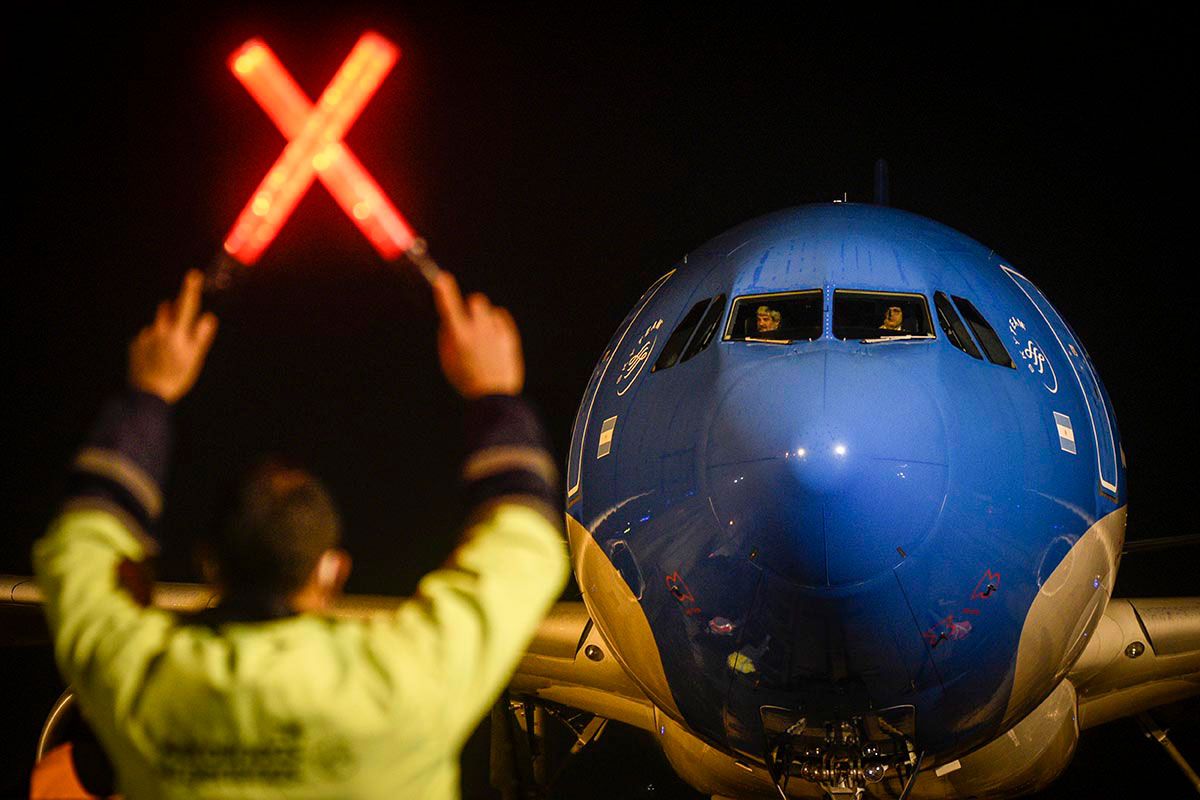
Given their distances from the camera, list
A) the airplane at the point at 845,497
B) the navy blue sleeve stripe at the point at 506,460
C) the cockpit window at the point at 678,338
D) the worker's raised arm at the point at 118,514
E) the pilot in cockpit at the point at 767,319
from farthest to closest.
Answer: the cockpit window at the point at 678,338
the pilot in cockpit at the point at 767,319
the airplane at the point at 845,497
the navy blue sleeve stripe at the point at 506,460
the worker's raised arm at the point at 118,514

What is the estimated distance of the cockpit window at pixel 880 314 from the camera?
14.9 feet

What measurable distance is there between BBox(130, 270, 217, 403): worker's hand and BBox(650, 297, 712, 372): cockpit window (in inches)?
111

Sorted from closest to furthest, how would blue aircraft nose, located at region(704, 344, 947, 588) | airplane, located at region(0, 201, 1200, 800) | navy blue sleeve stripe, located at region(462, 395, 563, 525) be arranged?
navy blue sleeve stripe, located at region(462, 395, 563, 525) < blue aircraft nose, located at region(704, 344, 947, 588) < airplane, located at region(0, 201, 1200, 800)

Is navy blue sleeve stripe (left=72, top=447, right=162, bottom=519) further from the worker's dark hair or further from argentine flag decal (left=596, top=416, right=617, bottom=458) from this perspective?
argentine flag decal (left=596, top=416, right=617, bottom=458)

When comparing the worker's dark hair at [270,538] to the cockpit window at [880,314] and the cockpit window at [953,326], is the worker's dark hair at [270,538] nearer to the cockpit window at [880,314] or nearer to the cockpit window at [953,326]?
the cockpit window at [880,314]

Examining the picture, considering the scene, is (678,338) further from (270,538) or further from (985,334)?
(270,538)

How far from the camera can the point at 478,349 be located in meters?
1.93

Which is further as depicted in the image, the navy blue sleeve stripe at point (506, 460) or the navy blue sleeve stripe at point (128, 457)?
the navy blue sleeve stripe at point (128, 457)

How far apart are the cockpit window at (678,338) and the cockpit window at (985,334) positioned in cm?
105

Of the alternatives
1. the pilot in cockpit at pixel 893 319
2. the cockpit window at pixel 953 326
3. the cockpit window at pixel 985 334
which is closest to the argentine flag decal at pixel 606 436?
the pilot in cockpit at pixel 893 319

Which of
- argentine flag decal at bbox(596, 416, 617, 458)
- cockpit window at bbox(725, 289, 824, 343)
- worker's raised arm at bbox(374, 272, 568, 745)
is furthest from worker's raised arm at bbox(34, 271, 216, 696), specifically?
argentine flag decal at bbox(596, 416, 617, 458)

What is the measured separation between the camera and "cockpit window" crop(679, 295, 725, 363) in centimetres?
470

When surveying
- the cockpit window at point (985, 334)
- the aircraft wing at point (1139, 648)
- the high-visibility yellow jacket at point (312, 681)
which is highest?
the cockpit window at point (985, 334)

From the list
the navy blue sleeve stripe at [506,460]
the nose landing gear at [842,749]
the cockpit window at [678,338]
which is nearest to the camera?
the navy blue sleeve stripe at [506,460]
